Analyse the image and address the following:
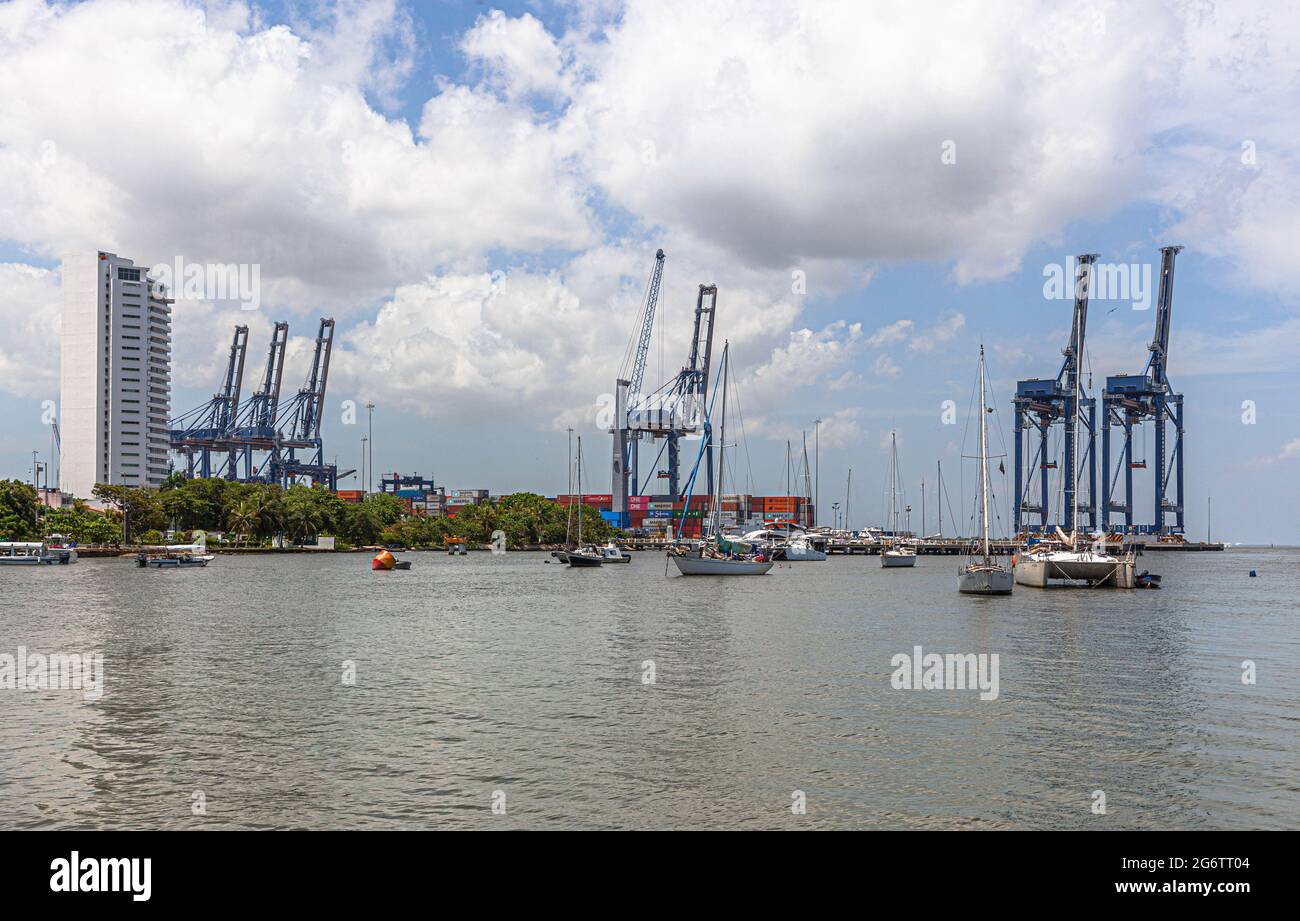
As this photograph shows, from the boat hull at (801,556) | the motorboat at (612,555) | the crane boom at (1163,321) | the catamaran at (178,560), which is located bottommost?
the boat hull at (801,556)

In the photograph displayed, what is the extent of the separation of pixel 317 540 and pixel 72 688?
155 meters

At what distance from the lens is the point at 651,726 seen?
976 inches

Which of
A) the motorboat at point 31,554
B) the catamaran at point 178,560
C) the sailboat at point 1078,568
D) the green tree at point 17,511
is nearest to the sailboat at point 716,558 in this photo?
the sailboat at point 1078,568

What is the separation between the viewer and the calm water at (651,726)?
17.9 metres

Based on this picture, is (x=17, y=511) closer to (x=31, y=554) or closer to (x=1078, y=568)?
(x=31, y=554)

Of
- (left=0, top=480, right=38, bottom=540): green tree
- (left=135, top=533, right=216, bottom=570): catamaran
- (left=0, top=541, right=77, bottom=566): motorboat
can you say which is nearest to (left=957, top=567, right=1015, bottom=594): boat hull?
(left=135, top=533, right=216, bottom=570): catamaran

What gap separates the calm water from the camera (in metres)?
17.9

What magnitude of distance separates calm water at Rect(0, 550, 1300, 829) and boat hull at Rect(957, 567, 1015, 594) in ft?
53.4

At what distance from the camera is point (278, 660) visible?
37.4 m
